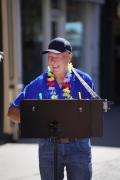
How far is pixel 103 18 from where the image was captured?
13.5 m

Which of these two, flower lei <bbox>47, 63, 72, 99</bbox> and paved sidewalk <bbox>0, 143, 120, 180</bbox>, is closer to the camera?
flower lei <bbox>47, 63, 72, 99</bbox>

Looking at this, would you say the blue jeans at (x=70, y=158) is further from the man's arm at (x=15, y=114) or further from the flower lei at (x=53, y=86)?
the flower lei at (x=53, y=86)

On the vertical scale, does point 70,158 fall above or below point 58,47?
below

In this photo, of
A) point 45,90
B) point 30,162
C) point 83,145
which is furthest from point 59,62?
point 30,162

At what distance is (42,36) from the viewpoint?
10594 millimetres

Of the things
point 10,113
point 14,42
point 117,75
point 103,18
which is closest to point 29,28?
point 14,42

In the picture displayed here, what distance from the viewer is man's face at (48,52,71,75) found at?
3.76 m

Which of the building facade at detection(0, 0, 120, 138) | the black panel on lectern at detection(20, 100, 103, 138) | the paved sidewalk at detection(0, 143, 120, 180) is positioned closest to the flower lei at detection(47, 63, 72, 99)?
the black panel on lectern at detection(20, 100, 103, 138)

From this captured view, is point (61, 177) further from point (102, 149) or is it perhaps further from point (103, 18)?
point (103, 18)

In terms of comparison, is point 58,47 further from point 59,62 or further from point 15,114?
point 15,114

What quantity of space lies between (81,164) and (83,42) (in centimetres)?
921

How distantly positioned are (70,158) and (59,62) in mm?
750

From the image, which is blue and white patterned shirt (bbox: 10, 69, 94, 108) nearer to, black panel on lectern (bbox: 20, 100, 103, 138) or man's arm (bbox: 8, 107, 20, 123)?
man's arm (bbox: 8, 107, 20, 123)

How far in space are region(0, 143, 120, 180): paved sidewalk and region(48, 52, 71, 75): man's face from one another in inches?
103
